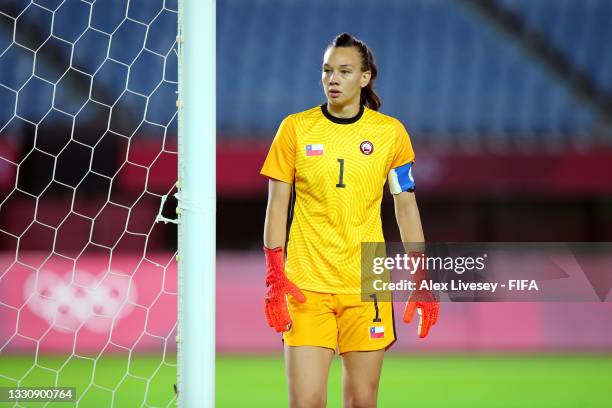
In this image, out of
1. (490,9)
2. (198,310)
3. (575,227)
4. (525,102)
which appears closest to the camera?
(198,310)

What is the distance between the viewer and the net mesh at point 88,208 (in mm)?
6305

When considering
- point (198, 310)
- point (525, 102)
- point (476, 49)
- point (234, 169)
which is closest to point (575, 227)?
point (525, 102)

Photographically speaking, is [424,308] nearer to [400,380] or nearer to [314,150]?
[314,150]

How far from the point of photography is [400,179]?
10.8 feet

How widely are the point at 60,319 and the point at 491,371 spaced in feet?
9.87

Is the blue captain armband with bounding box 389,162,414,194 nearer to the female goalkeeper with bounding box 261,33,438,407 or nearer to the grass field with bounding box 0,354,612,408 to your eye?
the female goalkeeper with bounding box 261,33,438,407

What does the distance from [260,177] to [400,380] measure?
3.61 meters

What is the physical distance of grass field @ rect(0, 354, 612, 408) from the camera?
5309 millimetres

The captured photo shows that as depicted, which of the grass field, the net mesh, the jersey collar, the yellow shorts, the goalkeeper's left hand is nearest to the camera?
the yellow shorts

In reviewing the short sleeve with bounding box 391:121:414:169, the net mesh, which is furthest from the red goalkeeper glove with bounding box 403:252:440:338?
the net mesh

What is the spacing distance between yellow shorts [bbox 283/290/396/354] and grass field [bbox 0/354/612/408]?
78.7 inches

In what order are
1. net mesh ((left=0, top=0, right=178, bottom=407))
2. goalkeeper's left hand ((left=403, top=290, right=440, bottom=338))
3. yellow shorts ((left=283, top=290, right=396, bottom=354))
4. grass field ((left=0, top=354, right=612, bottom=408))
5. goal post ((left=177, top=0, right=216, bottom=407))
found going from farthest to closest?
1. net mesh ((left=0, top=0, right=178, bottom=407))
2. grass field ((left=0, top=354, right=612, bottom=408))
3. goalkeeper's left hand ((left=403, top=290, right=440, bottom=338))
4. yellow shorts ((left=283, top=290, right=396, bottom=354))
5. goal post ((left=177, top=0, right=216, bottom=407))

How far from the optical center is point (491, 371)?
253 inches

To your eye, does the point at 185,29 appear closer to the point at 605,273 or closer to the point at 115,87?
the point at 605,273
